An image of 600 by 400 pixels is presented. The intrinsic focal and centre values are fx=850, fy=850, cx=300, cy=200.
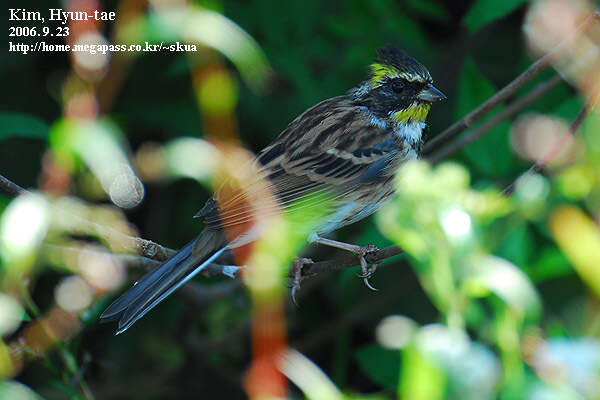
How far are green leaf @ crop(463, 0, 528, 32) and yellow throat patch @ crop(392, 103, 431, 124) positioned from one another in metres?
0.61

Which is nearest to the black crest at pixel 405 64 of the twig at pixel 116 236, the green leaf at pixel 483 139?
the green leaf at pixel 483 139

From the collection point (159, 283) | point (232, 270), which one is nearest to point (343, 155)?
point (232, 270)

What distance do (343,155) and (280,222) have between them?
24.2 inches

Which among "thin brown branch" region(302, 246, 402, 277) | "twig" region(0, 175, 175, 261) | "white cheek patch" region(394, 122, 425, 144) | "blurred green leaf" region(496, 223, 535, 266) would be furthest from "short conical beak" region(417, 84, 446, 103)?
"twig" region(0, 175, 175, 261)

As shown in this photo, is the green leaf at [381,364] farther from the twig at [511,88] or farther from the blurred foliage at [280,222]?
the twig at [511,88]

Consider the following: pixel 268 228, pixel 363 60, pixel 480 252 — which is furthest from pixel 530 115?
pixel 480 252

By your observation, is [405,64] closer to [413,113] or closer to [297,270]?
[413,113]

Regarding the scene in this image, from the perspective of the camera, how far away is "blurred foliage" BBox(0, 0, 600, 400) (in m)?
1.59

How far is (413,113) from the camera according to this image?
11.0 ft

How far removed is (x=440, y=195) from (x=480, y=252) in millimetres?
135

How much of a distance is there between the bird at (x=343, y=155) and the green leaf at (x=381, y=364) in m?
0.32

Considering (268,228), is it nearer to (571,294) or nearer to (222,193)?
(222,193)

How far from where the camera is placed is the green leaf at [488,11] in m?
2.68

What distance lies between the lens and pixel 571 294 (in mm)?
3371
